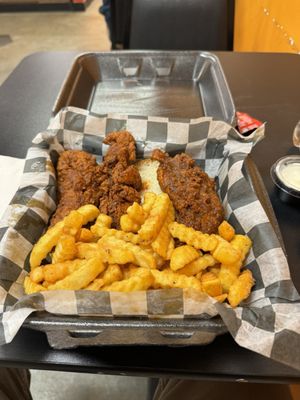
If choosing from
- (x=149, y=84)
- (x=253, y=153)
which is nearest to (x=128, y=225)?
Result: (x=253, y=153)

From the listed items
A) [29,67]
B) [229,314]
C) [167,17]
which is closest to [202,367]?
[229,314]

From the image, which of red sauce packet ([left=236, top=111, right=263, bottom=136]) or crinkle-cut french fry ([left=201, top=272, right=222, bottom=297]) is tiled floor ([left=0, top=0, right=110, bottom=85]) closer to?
red sauce packet ([left=236, top=111, right=263, bottom=136])

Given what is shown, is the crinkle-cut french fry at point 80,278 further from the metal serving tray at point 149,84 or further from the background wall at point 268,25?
the background wall at point 268,25

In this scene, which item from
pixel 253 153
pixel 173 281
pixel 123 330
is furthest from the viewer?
pixel 253 153

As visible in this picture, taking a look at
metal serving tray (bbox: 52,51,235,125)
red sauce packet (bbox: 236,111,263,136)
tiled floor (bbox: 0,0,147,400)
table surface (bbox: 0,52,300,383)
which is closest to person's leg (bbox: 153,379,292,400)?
table surface (bbox: 0,52,300,383)

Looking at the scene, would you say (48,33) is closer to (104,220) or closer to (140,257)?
(104,220)

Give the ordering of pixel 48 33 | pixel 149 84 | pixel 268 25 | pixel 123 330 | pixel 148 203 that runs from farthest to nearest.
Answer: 1. pixel 48 33
2. pixel 268 25
3. pixel 149 84
4. pixel 148 203
5. pixel 123 330

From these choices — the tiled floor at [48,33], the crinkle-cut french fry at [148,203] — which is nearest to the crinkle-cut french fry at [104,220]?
the crinkle-cut french fry at [148,203]
